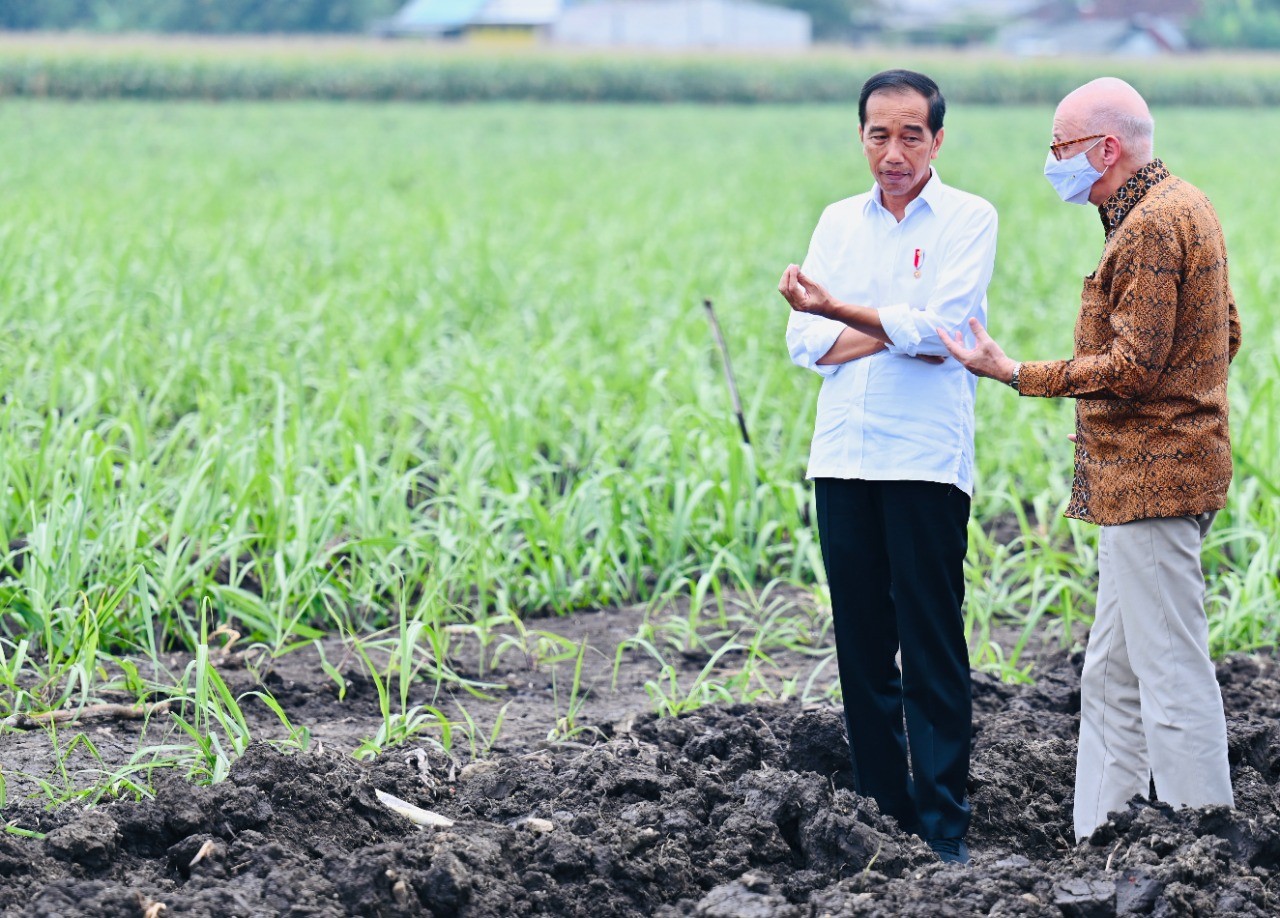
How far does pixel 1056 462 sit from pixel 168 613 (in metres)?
3.70

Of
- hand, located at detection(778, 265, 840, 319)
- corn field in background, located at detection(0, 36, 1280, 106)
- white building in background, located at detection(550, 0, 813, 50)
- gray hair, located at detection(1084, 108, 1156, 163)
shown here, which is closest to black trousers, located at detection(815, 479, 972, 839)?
hand, located at detection(778, 265, 840, 319)

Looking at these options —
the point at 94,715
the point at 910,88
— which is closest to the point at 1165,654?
the point at 910,88

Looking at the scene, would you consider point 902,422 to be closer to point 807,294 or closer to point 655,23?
point 807,294

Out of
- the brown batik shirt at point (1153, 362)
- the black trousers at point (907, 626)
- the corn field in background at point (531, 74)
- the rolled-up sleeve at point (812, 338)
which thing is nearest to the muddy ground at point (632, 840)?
the black trousers at point (907, 626)

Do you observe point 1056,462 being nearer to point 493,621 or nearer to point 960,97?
point 493,621

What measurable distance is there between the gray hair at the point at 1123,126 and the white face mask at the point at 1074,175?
3 cm

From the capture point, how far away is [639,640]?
4.04m

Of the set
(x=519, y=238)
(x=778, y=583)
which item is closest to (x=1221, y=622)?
(x=778, y=583)

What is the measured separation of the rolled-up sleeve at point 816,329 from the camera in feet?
9.09

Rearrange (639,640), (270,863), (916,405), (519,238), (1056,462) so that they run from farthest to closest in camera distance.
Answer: (519,238)
(1056,462)
(639,640)
(916,405)
(270,863)

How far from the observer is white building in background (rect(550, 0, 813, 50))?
80125mm

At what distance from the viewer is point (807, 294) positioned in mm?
2633

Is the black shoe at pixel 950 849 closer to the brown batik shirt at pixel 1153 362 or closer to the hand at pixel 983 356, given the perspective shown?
the brown batik shirt at pixel 1153 362

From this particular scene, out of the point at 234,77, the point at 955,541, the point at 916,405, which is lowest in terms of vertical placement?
the point at 955,541
